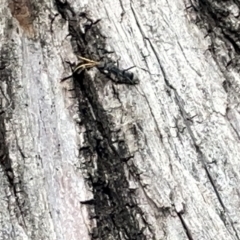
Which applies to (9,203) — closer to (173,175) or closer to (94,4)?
(173,175)

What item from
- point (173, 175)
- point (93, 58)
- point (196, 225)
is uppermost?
point (93, 58)

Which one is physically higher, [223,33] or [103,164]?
[223,33]

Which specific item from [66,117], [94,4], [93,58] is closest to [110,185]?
[66,117]

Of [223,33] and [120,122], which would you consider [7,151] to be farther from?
[223,33]

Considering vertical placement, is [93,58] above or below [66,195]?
above

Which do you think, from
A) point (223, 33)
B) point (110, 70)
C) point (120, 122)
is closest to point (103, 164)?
point (120, 122)

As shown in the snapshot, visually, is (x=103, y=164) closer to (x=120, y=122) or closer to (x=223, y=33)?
(x=120, y=122)
